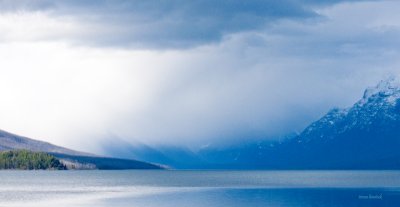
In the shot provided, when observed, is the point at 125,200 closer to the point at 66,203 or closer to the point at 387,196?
the point at 66,203

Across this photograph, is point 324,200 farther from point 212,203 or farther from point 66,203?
point 66,203

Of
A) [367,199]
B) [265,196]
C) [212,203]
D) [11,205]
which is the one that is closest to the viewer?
[11,205]

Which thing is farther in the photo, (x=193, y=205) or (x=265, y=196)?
(x=265, y=196)

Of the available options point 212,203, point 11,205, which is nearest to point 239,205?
point 212,203

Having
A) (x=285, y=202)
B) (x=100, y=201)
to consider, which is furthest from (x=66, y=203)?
(x=285, y=202)

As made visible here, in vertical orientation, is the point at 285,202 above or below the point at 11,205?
above

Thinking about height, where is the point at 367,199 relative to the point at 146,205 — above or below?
above

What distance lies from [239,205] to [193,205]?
26.9 feet

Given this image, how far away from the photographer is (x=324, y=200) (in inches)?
6407

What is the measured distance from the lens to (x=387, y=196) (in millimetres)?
172750

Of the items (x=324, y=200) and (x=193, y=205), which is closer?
(x=193, y=205)

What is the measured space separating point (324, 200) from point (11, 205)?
196 ft

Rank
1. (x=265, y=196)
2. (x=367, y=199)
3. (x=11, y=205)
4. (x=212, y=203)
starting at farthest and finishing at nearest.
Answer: (x=265, y=196)
(x=367, y=199)
(x=212, y=203)
(x=11, y=205)

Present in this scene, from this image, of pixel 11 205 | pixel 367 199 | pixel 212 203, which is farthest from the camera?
pixel 367 199
